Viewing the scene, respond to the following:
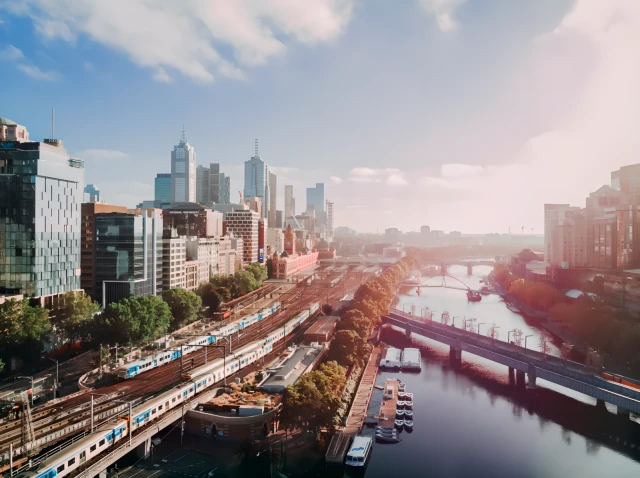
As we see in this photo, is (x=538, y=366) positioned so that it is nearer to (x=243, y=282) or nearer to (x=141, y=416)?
(x=141, y=416)

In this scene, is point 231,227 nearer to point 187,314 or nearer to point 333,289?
point 333,289

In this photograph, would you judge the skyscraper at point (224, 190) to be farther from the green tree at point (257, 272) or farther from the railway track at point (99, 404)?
the railway track at point (99, 404)

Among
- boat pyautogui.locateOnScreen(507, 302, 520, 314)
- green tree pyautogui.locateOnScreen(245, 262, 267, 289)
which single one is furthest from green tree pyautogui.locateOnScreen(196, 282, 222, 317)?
boat pyautogui.locateOnScreen(507, 302, 520, 314)

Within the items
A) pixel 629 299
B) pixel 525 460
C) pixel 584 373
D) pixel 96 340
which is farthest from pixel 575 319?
pixel 96 340

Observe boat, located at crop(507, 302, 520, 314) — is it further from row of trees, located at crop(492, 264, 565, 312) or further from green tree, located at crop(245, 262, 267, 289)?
green tree, located at crop(245, 262, 267, 289)

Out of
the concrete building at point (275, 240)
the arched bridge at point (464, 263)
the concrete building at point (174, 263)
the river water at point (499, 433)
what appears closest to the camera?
the river water at point (499, 433)

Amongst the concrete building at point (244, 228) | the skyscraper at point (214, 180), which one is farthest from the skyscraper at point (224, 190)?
the concrete building at point (244, 228)
